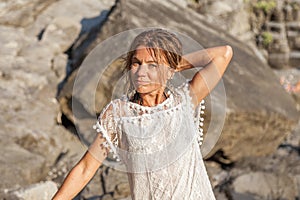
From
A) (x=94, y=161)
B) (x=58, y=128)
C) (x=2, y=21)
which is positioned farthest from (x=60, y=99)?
(x=94, y=161)

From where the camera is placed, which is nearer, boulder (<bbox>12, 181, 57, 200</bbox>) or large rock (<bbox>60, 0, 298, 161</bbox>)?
boulder (<bbox>12, 181, 57, 200</bbox>)

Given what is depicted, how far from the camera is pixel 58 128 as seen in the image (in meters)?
5.01

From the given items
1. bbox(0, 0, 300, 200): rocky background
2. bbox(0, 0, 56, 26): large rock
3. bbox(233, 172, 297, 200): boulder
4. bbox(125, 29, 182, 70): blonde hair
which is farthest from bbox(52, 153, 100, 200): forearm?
bbox(0, 0, 56, 26): large rock

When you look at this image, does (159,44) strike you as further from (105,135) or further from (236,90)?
(236,90)

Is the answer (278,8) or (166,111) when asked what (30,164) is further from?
(278,8)

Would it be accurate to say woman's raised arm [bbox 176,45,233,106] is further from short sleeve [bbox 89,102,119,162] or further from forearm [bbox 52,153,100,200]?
forearm [bbox 52,153,100,200]

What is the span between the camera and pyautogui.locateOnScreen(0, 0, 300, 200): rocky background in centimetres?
443

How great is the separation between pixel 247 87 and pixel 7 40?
2.99 m

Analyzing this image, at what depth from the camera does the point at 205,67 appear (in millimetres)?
1927

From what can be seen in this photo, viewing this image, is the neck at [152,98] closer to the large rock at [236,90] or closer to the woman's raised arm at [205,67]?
the woman's raised arm at [205,67]

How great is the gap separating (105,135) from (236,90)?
343cm

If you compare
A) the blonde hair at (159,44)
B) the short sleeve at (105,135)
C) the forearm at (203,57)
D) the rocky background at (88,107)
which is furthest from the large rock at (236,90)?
the blonde hair at (159,44)

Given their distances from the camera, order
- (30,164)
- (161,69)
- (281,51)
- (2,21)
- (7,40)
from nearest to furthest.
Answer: (161,69) → (30,164) → (7,40) → (2,21) → (281,51)

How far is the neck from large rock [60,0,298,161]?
2.33 meters
